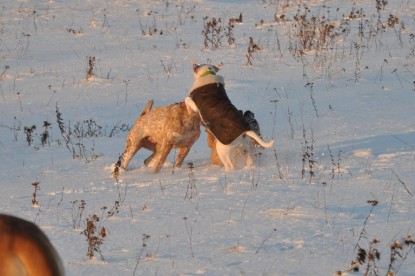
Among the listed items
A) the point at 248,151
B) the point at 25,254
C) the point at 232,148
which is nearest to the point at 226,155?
the point at 232,148

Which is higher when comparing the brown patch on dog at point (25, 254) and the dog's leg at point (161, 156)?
the brown patch on dog at point (25, 254)

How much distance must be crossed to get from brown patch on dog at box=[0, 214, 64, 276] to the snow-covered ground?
7.60ft

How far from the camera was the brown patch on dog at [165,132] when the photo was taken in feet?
31.1

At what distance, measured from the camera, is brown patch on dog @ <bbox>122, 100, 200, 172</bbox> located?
9.48 metres

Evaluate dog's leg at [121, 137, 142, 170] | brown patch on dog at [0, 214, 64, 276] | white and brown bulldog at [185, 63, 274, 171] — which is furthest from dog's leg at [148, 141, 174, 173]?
brown patch on dog at [0, 214, 64, 276]

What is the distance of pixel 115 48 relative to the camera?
1672cm

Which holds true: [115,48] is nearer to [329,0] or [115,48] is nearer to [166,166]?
[329,0]

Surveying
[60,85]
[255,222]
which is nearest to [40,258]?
[255,222]

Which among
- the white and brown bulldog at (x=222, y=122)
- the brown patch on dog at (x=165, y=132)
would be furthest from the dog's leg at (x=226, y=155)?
the brown patch on dog at (x=165, y=132)

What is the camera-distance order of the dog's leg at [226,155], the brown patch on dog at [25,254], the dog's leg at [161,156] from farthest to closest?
the dog's leg at [161,156], the dog's leg at [226,155], the brown patch on dog at [25,254]

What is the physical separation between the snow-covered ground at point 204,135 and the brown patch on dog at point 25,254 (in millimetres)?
2317

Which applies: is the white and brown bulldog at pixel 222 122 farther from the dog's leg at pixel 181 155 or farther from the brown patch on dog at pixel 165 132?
the dog's leg at pixel 181 155

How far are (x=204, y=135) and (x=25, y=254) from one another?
8.31 metres

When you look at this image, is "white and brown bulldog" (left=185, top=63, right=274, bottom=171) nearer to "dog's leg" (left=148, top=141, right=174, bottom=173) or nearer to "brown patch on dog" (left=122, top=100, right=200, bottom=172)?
"brown patch on dog" (left=122, top=100, right=200, bottom=172)
